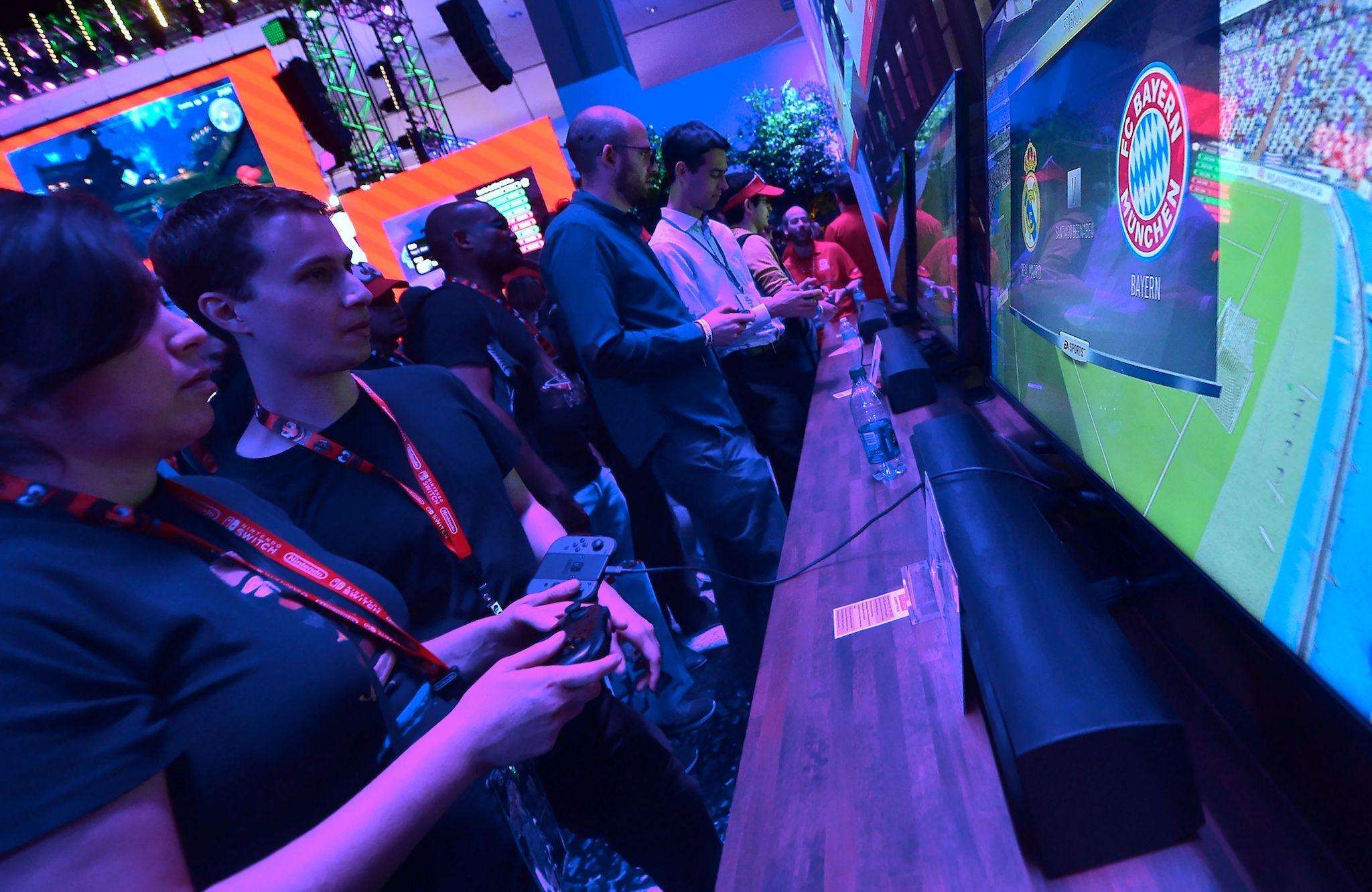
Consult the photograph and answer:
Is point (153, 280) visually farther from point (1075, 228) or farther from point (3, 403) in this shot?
point (1075, 228)

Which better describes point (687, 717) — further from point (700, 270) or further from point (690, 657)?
point (700, 270)

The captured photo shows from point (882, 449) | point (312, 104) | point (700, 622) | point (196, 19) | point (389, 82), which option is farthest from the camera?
point (389, 82)

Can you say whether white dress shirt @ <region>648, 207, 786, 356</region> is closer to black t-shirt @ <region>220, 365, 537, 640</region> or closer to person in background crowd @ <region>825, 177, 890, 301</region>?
black t-shirt @ <region>220, 365, 537, 640</region>

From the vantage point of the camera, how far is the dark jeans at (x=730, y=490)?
2229 millimetres

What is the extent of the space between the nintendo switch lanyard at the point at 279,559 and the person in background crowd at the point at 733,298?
181cm

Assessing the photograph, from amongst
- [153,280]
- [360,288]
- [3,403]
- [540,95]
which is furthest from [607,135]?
[540,95]

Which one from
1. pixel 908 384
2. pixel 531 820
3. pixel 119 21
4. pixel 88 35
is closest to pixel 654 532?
pixel 908 384

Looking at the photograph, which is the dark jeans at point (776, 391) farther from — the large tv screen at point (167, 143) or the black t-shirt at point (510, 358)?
the large tv screen at point (167, 143)

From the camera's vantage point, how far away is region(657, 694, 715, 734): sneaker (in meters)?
2.40

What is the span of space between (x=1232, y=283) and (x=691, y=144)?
235 cm

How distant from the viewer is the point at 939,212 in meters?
1.88

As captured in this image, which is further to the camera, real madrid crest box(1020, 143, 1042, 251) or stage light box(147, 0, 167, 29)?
stage light box(147, 0, 167, 29)

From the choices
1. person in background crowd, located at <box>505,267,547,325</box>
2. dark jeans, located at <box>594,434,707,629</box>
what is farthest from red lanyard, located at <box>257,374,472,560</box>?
person in background crowd, located at <box>505,267,547,325</box>

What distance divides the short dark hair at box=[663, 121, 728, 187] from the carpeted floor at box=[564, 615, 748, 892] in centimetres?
192
